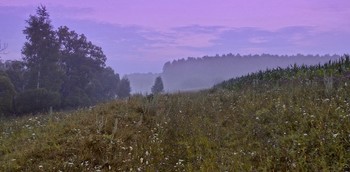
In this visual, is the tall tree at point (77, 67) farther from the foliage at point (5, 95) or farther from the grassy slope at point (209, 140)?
the grassy slope at point (209, 140)

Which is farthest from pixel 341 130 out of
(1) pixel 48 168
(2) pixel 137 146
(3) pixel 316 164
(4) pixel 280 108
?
(1) pixel 48 168

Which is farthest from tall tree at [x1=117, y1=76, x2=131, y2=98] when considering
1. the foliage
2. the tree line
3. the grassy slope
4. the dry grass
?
the grassy slope

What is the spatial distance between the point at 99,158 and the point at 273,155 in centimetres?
393

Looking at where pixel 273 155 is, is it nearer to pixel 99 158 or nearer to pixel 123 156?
pixel 123 156

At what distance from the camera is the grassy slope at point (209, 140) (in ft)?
18.7

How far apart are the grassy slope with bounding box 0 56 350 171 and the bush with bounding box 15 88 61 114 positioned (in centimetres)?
2635

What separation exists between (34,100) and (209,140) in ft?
103

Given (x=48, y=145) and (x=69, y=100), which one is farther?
(x=69, y=100)

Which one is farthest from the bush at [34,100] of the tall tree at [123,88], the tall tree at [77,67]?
the tall tree at [123,88]

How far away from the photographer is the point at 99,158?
23.1 feet

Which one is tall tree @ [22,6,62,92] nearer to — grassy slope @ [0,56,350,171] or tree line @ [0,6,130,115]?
tree line @ [0,6,130,115]

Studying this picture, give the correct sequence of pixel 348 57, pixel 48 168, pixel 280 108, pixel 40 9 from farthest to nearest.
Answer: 1. pixel 40 9
2. pixel 348 57
3. pixel 280 108
4. pixel 48 168

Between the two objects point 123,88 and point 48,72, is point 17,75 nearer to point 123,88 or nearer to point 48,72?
point 48,72

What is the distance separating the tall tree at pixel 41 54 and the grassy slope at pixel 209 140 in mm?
30684
